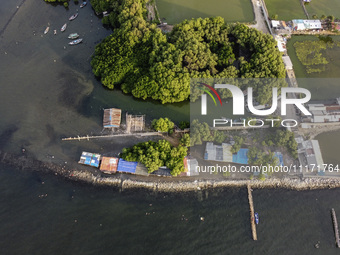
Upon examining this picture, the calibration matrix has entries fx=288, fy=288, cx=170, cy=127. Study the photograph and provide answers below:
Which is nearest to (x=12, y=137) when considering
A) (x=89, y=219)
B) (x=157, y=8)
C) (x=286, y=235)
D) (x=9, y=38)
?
Result: (x=89, y=219)

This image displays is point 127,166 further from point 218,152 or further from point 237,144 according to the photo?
point 237,144

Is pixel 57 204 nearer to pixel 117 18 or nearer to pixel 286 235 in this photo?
pixel 286 235

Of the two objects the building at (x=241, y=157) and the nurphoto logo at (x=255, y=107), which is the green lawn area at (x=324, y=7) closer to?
the nurphoto logo at (x=255, y=107)

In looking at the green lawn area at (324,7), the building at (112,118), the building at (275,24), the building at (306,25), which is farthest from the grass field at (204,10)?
the building at (112,118)

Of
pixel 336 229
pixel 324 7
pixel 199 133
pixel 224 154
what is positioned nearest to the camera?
pixel 336 229

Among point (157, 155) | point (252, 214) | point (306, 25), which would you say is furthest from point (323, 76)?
point (157, 155)

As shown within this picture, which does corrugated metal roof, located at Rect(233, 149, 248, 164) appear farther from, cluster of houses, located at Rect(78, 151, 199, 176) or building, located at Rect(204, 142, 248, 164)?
cluster of houses, located at Rect(78, 151, 199, 176)

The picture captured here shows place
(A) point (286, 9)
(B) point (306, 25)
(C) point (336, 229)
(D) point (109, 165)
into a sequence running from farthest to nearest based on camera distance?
(A) point (286, 9) → (B) point (306, 25) → (D) point (109, 165) → (C) point (336, 229)
